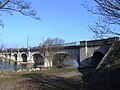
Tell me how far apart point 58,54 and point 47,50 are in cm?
301

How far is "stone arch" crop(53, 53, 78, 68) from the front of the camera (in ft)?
234

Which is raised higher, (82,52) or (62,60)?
(82,52)

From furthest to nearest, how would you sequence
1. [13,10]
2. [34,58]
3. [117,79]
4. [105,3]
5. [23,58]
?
1. [23,58]
2. [34,58]
3. [13,10]
4. [117,79]
5. [105,3]

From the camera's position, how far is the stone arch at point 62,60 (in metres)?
71.2

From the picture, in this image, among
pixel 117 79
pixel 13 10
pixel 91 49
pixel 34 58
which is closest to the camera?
pixel 117 79

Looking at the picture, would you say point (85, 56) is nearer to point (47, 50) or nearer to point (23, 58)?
point (47, 50)

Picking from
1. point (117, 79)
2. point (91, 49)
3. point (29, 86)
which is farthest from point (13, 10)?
point (91, 49)

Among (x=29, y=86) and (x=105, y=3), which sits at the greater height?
(x=105, y=3)

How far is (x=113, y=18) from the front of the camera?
12.1 meters

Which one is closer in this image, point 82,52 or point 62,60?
point 82,52

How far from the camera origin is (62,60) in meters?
74.8

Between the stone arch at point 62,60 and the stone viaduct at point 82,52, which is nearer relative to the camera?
the stone viaduct at point 82,52

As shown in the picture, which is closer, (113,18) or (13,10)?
(113,18)

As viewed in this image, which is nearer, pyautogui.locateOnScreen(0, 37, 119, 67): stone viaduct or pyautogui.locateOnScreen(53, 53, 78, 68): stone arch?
pyautogui.locateOnScreen(0, 37, 119, 67): stone viaduct
